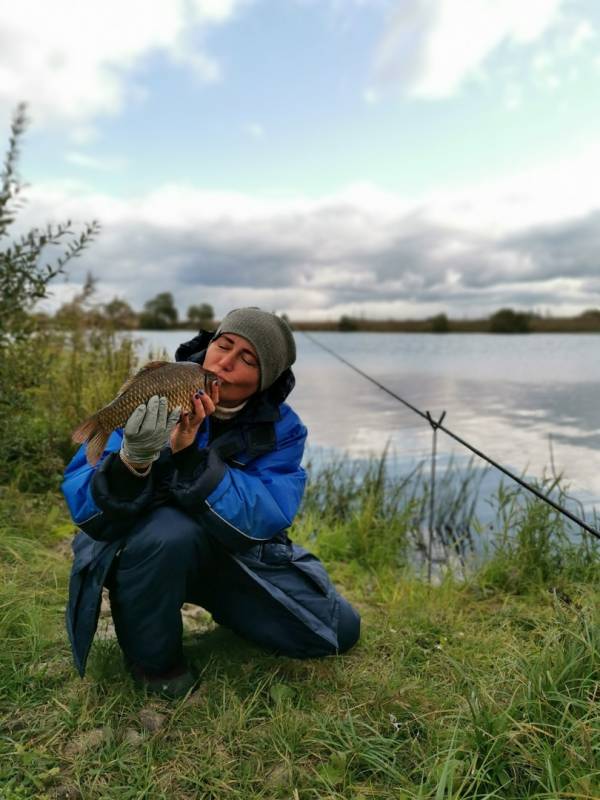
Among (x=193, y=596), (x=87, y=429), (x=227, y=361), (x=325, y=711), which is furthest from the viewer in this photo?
(x=193, y=596)

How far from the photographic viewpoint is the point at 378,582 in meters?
4.46

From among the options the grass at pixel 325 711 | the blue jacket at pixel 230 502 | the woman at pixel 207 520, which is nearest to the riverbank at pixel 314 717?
the grass at pixel 325 711

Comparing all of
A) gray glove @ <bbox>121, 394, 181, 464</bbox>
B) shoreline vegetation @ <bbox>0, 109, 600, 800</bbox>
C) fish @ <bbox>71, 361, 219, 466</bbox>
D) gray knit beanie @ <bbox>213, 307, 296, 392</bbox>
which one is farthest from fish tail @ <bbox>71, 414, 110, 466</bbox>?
shoreline vegetation @ <bbox>0, 109, 600, 800</bbox>

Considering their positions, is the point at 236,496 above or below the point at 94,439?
below

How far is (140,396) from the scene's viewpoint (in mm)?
2205

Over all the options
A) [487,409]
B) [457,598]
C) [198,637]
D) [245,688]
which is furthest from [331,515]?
[487,409]

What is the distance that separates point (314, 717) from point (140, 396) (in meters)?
1.35

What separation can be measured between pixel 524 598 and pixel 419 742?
2.36m

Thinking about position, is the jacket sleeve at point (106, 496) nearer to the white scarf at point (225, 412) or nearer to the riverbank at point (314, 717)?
the white scarf at point (225, 412)

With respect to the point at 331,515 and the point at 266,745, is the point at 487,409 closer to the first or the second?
the point at 331,515

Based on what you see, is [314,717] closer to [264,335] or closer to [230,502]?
[230,502]

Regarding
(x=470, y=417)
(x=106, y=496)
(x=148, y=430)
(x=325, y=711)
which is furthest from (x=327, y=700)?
(x=470, y=417)

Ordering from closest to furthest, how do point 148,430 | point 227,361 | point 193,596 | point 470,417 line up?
point 148,430, point 227,361, point 193,596, point 470,417

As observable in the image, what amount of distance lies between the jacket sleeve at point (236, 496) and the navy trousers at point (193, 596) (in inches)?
4.7
